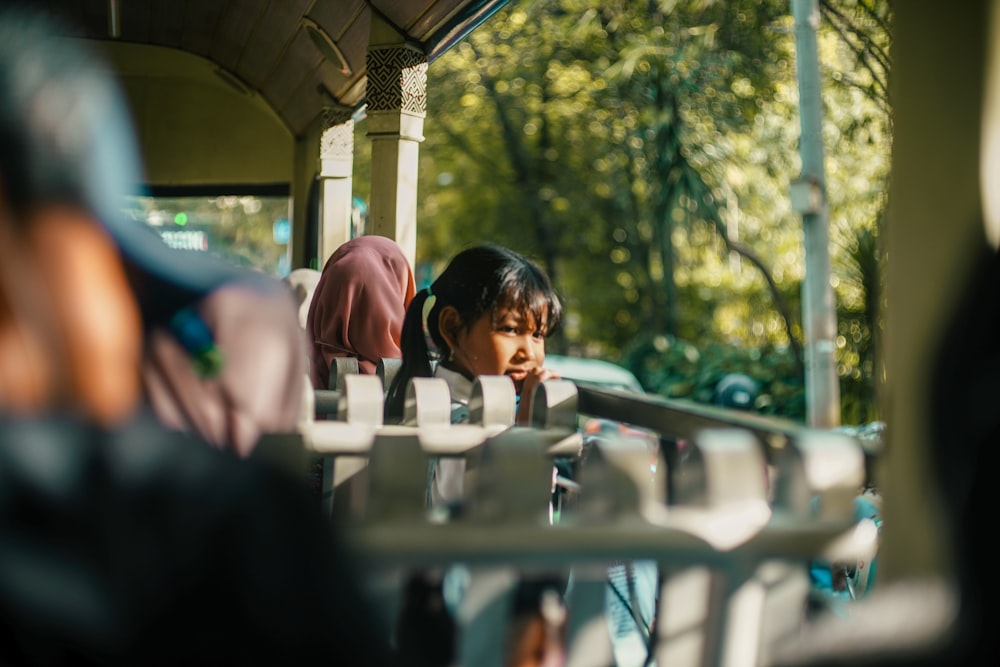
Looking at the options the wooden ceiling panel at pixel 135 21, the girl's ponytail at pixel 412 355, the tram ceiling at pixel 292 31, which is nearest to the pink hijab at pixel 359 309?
the girl's ponytail at pixel 412 355

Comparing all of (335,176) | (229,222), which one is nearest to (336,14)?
(335,176)

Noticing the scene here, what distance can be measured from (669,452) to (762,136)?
16.1 meters

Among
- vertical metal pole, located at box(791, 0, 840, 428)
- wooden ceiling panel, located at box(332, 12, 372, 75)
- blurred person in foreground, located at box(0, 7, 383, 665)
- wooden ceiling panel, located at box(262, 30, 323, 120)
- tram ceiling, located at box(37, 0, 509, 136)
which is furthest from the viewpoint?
vertical metal pole, located at box(791, 0, 840, 428)

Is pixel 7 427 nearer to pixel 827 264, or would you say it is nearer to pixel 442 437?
pixel 442 437

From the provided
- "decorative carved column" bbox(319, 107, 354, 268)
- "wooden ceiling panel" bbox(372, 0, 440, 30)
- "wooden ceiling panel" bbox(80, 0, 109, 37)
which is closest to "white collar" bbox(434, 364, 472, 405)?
"wooden ceiling panel" bbox(372, 0, 440, 30)

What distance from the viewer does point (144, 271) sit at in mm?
1014

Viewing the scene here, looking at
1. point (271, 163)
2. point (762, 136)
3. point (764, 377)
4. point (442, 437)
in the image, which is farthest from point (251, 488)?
point (762, 136)

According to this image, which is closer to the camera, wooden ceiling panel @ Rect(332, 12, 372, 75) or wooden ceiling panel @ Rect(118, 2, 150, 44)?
wooden ceiling panel @ Rect(332, 12, 372, 75)

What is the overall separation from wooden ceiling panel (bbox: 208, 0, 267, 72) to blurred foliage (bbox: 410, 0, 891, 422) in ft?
21.5

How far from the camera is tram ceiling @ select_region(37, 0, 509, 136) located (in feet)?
13.4

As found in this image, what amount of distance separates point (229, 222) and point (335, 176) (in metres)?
5.90

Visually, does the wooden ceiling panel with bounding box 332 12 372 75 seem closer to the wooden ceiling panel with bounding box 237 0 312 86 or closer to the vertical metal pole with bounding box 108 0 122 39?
the wooden ceiling panel with bounding box 237 0 312 86

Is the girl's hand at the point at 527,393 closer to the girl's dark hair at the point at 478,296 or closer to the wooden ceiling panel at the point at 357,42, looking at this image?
the girl's dark hair at the point at 478,296

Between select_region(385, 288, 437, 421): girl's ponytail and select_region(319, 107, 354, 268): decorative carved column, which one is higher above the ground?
select_region(319, 107, 354, 268): decorative carved column
